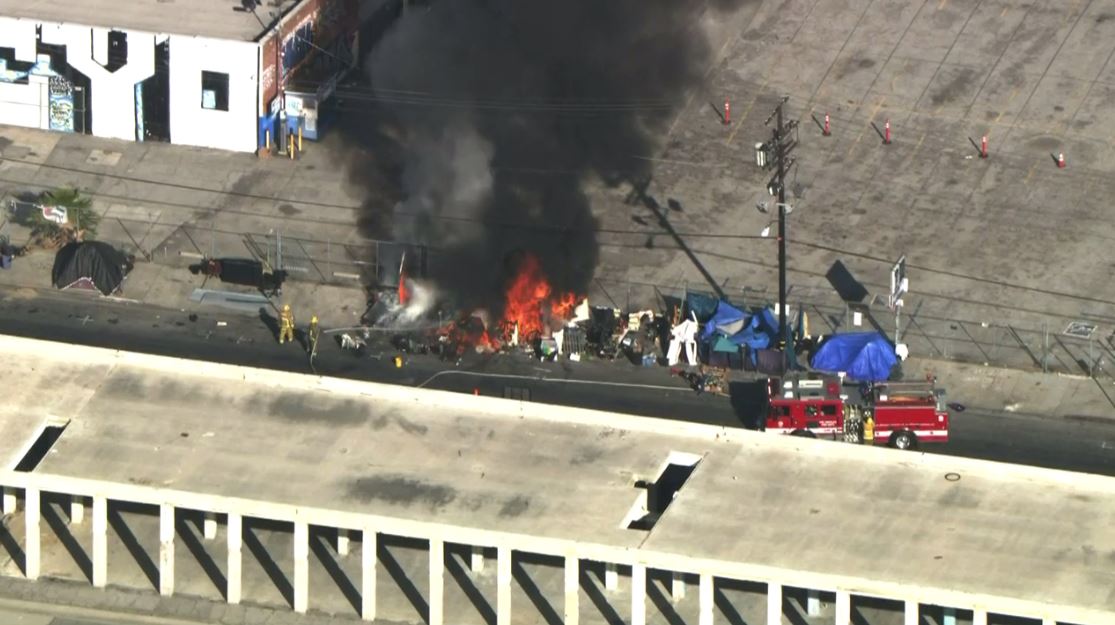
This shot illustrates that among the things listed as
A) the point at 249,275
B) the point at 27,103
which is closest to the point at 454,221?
the point at 249,275

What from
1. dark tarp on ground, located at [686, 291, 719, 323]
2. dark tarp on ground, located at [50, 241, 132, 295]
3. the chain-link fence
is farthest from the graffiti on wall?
dark tarp on ground, located at [686, 291, 719, 323]

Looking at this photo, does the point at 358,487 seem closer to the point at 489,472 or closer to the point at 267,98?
the point at 489,472

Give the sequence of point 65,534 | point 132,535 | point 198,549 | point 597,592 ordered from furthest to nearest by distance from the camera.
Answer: point 65,534 → point 132,535 → point 198,549 → point 597,592

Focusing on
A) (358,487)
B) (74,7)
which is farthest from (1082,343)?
(74,7)

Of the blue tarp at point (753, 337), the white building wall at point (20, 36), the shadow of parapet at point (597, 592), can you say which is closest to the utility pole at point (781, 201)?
the blue tarp at point (753, 337)

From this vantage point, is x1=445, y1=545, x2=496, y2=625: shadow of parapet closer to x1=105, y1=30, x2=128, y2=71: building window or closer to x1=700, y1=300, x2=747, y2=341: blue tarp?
x1=700, y1=300, x2=747, y2=341: blue tarp

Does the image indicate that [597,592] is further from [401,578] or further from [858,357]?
[858,357]
